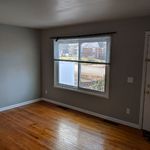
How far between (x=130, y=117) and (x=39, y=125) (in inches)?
81.5

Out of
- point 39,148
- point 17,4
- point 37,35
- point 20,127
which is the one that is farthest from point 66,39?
point 39,148

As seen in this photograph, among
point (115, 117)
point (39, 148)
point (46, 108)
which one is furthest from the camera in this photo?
point (46, 108)

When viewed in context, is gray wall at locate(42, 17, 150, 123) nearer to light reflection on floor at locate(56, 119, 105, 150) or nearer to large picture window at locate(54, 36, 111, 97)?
large picture window at locate(54, 36, 111, 97)

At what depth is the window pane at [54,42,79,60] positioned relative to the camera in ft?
15.0

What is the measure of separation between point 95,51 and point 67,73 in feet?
3.86

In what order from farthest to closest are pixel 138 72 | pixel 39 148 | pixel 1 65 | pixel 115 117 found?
1. pixel 1 65
2. pixel 115 117
3. pixel 138 72
4. pixel 39 148

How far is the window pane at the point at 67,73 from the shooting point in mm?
4650

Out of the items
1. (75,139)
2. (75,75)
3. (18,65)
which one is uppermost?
(18,65)

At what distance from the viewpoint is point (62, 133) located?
3.33 meters

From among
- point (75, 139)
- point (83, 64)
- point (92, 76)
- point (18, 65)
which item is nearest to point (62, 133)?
point (75, 139)

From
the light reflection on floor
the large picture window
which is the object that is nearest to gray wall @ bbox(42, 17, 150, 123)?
the large picture window

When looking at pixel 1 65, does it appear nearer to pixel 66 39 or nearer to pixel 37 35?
pixel 37 35

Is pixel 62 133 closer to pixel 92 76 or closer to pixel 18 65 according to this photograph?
pixel 92 76

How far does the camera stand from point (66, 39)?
15.0ft
